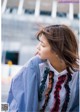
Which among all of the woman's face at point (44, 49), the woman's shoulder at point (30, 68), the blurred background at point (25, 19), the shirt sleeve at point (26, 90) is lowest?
the shirt sleeve at point (26, 90)

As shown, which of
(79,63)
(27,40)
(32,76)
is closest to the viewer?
(32,76)

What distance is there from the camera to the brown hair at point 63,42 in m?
1.07

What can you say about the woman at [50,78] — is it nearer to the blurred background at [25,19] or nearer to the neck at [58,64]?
the neck at [58,64]

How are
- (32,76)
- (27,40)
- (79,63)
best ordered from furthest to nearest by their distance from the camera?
(27,40) < (79,63) < (32,76)

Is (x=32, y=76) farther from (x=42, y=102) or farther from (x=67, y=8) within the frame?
(x=67, y=8)

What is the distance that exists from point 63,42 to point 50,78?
0.56ft

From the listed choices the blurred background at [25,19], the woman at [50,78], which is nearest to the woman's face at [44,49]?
the woman at [50,78]

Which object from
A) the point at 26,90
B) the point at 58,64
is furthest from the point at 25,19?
the point at 26,90

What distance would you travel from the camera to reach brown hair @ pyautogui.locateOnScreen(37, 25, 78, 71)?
3.51 feet

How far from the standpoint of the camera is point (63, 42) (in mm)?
1084

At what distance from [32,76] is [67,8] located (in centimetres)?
94

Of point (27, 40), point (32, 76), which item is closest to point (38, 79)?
point (32, 76)

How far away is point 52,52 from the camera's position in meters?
1.08

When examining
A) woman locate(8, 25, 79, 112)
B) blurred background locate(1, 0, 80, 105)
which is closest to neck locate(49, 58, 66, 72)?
woman locate(8, 25, 79, 112)
